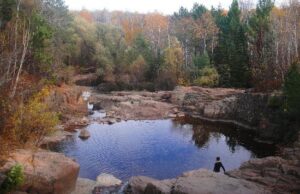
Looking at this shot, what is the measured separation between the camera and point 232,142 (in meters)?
38.8

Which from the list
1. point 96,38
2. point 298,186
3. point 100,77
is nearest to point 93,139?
point 298,186

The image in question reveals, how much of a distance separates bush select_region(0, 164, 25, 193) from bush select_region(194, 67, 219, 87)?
5032 centimetres

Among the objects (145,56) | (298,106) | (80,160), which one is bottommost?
(80,160)

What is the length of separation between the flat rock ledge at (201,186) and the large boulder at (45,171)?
12.1ft

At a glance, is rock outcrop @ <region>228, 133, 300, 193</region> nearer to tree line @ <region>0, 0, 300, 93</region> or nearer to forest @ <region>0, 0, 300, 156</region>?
forest @ <region>0, 0, 300, 156</region>

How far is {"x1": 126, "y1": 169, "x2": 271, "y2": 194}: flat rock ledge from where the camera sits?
1944 cm

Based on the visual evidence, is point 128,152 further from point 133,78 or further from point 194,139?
point 133,78

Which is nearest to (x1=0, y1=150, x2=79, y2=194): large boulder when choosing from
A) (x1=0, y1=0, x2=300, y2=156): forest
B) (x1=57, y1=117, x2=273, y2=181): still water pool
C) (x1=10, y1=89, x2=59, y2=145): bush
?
(x1=10, y1=89, x2=59, y2=145): bush

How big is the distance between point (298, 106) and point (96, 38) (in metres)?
60.2

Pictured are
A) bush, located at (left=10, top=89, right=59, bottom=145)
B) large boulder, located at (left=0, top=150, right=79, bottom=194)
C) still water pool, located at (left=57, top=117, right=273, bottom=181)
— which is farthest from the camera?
still water pool, located at (left=57, top=117, right=273, bottom=181)

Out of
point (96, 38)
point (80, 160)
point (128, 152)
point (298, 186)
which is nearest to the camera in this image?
point (298, 186)

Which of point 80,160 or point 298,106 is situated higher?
point 298,106

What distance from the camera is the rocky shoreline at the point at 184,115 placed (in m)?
20.8

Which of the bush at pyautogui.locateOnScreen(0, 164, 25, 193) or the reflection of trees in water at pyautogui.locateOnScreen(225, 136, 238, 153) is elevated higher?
the bush at pyautogui.locateOnScreen(0, 164, 25, 193)
